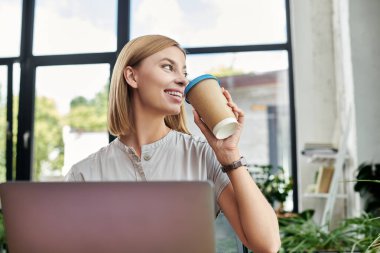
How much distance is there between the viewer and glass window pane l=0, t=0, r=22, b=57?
16.1 ft

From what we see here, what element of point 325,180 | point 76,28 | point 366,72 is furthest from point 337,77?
point 76,28

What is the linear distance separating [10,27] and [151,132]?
403 cm

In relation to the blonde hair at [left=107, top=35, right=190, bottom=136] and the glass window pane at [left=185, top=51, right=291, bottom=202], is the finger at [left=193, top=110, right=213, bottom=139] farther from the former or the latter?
the glass window pane at [left=185, top=51, right=291, bottom=202]

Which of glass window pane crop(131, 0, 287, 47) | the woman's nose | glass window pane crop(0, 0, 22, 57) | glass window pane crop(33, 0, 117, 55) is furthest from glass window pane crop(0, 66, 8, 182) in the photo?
the woman's nose

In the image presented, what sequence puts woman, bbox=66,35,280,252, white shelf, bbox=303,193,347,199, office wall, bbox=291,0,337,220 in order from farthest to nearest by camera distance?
1. office wall, bbox=291,0,337,220
2. white shelf, bbox=303,193,347,199
3. woman, bbox=66,35,280,252

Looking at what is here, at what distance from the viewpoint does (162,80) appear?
130cm

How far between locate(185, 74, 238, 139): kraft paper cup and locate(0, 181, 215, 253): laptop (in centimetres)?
29

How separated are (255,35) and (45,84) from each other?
1.94 m

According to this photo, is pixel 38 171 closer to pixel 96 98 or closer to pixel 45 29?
pixel 96 98

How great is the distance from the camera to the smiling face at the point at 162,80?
130cm

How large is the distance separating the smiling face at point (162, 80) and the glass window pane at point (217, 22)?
135 inches

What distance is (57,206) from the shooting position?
2.55 ft

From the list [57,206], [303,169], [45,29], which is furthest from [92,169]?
[45,29]

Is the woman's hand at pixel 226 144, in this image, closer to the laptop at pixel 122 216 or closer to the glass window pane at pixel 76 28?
the laptop at pixel 122 216
